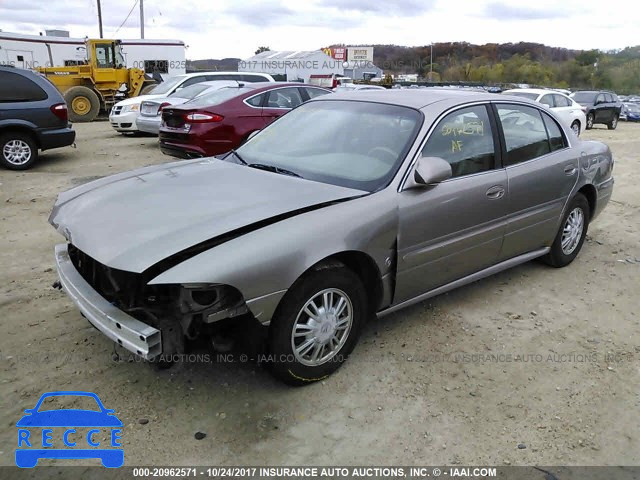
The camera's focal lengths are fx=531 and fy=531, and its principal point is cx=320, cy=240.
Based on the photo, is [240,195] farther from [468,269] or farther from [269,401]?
[468,269]

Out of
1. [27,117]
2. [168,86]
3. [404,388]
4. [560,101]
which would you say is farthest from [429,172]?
[560,101]

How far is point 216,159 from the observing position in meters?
4.12

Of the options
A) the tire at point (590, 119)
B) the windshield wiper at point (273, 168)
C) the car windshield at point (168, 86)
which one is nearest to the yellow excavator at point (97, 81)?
the car windshield at point (168, 86)

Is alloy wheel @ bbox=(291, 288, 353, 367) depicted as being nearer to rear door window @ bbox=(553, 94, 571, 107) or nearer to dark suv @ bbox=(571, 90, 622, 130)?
rear door window @ bbox=(553, 94, 571, 107)

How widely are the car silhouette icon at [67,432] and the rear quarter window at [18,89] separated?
774 cm

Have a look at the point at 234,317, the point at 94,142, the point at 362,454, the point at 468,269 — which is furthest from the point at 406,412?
the point at 94,142

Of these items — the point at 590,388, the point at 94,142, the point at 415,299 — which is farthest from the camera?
the point at 94,142

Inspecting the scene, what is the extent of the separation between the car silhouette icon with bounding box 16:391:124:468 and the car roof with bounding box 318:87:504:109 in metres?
2.76

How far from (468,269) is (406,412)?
1.40 metres

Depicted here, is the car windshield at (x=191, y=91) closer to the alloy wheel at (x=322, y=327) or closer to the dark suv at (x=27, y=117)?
the dark suv at (x=27, y=117)

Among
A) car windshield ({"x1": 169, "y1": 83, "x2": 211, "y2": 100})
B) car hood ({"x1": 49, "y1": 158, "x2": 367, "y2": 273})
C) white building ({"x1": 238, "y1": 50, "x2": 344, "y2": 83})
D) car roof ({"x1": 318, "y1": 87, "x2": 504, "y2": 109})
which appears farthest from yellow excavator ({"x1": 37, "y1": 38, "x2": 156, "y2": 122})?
white building ({"x1": 238, "y1": 50, "x2": 344, "y2": 83})

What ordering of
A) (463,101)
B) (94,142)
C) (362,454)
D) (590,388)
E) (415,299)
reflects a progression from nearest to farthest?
1. (362,454)
2. (590,388)
3. (415,299)
4. (463,101)
5. (94,142)

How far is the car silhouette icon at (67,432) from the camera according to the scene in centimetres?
257

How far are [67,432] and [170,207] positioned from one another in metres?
1.29
